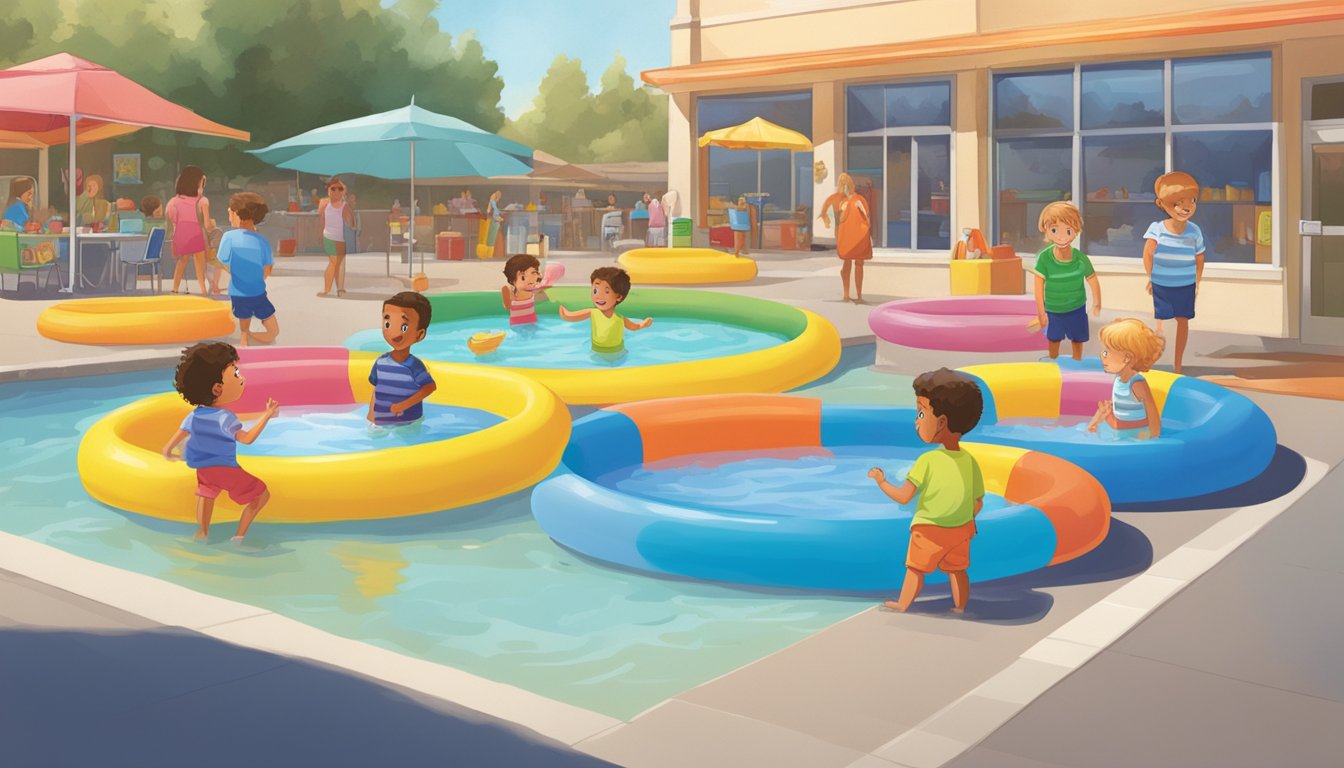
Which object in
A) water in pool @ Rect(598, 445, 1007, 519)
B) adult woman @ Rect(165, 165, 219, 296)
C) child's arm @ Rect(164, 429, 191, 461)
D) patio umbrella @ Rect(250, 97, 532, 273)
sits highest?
patio umbrella @ Rect(250, 97, 532, 273)

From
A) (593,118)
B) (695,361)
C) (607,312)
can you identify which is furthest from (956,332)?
(593,118)

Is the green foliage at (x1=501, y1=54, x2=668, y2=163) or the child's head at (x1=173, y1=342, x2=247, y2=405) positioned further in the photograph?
the green foliage at (x1=501, y1=54, x2=668, y2=163)

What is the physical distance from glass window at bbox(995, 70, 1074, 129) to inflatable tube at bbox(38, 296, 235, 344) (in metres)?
12.1

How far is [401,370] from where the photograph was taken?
9117 mm

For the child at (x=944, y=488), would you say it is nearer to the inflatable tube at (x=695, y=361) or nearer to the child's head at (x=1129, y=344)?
the child's head at (x=1129, y=344)

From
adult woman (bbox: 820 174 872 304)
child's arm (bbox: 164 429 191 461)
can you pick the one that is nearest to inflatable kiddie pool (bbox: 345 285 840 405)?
adult woman (bbox: 820 174 872 304)

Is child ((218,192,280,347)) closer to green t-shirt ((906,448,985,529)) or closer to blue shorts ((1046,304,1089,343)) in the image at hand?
blue shorts ((1046,304,1089,343))

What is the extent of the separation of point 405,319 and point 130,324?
657 centimetres

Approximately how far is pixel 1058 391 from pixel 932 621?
5.42m

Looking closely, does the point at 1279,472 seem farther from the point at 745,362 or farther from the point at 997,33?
the point at 997,33

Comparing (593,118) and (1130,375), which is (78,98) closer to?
(1130,375)

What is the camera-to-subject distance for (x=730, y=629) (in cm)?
602

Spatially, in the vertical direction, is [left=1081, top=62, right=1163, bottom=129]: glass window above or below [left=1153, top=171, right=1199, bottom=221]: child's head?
above

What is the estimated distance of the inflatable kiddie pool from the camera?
1118 cm
